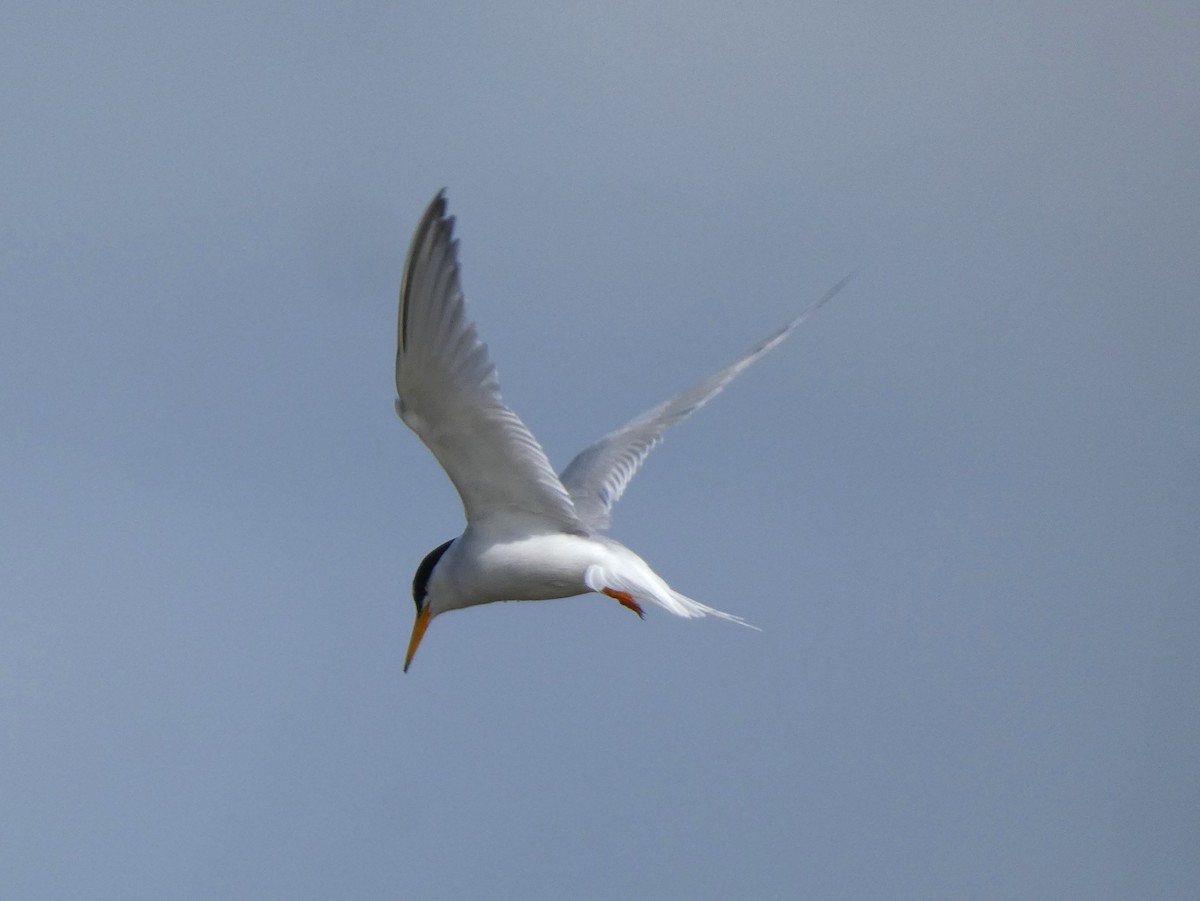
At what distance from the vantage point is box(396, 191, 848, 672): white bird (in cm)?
718

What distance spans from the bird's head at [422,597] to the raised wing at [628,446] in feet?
3.38

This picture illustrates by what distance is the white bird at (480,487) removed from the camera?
7.18 metres

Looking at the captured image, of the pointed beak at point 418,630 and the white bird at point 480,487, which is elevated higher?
the white bird at point 480,487

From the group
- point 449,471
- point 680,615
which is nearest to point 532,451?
point 449,471

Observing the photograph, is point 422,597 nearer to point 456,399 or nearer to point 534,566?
point 534,566

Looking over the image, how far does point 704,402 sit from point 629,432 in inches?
21.6

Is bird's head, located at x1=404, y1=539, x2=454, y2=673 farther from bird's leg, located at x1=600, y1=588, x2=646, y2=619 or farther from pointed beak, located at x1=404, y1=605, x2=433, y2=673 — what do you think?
bird's leg, located at x1=600, y1=588, x2=646, y2=619

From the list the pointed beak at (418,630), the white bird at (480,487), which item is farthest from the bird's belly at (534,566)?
the pointed beak at (418,630)

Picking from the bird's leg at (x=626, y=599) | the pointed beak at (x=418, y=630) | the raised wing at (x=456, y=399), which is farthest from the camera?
the pointed beak at (x=418, y=630)

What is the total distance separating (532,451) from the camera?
812cm

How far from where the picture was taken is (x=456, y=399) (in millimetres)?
7668

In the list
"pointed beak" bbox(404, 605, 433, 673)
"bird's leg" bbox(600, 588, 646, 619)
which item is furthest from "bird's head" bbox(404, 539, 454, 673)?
"bird's leg" bbox(600, 588, 646, 619)

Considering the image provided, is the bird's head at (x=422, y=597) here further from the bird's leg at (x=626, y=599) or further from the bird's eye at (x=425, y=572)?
the bird's leg at (x=626, y=599)

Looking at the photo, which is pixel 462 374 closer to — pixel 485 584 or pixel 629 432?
pixel 485 584
